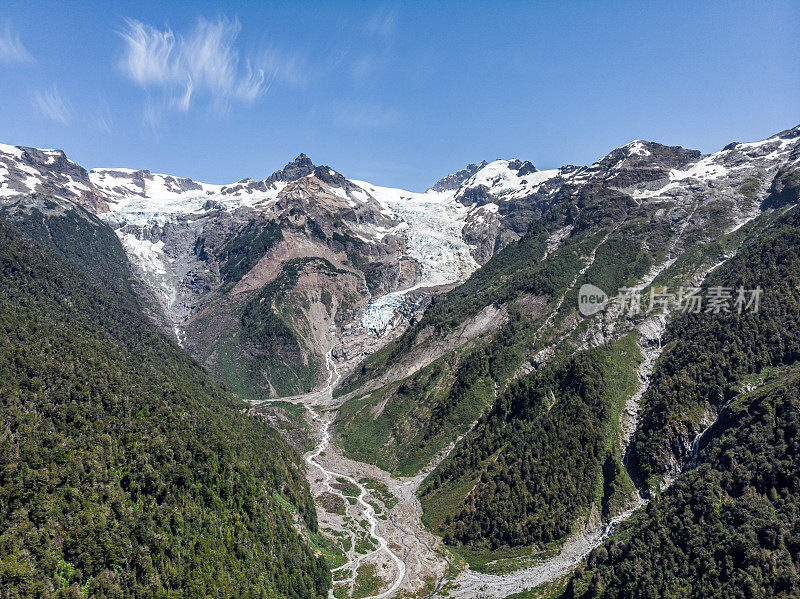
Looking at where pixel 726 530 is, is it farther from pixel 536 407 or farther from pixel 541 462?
pixel 536 407

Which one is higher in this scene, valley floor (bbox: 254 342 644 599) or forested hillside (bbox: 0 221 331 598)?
forested hillside (bbox: 0 221 331 598)

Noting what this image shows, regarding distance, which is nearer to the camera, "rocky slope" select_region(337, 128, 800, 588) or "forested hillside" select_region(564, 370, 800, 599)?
"forested hillside" select_region(564, 370, 800, 599)

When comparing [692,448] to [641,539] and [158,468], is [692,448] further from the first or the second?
[158,468]

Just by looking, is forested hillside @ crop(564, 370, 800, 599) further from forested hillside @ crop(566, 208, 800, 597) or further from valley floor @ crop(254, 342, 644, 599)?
valley floor @ crop(254, 342, 644, 599)

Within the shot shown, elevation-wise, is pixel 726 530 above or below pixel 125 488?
below

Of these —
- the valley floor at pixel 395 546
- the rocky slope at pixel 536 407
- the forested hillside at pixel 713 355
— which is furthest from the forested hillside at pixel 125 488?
the forested hillside at pixel 713 355

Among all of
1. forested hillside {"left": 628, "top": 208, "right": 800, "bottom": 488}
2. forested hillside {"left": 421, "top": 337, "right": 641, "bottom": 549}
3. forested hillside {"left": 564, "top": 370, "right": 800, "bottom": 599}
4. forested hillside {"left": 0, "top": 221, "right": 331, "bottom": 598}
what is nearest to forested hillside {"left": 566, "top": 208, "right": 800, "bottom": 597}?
forested hillside {"left": 564, "top": 370, "right": 800, "bottom": 599}

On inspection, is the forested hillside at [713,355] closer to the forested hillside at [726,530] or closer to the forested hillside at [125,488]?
the forested hillside at [726,530]

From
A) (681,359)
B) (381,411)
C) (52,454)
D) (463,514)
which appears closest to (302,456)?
(381,411)

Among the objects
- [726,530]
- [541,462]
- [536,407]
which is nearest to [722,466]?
[726,530]
